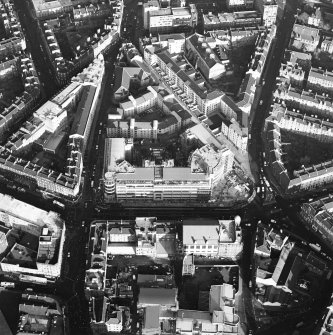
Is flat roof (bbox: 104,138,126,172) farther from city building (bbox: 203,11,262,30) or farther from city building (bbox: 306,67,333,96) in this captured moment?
city building (bbox: 203,11,262,30)

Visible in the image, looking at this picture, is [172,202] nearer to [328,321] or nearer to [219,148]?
[219,148]

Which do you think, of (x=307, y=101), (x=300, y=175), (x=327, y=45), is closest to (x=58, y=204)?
(x=300, y=175)

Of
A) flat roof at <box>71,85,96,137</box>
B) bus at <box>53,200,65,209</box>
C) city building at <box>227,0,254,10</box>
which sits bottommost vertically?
bus at <box>53,200,65,209</box>

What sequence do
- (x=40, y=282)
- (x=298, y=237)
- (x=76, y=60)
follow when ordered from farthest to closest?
(x=76, y=60) < (x=298, y=237) < (x=40, y=282)

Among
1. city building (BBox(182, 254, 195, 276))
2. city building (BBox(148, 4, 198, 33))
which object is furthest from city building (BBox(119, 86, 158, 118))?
city building (BBox(182, 254, 195, 276))

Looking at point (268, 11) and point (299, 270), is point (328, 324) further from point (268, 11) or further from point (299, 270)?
point (268, 11)

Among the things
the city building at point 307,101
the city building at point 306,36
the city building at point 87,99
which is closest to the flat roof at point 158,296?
the city building at point 87,99

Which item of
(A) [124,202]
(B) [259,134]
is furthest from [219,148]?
(A) [124,202]
